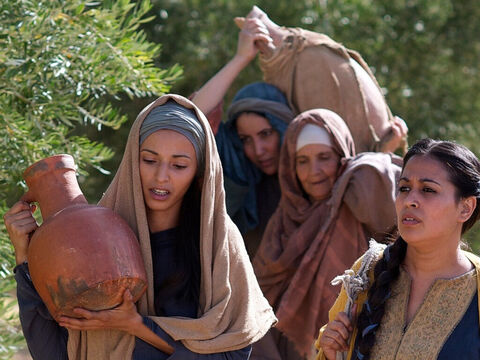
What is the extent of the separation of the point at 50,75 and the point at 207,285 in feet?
4.79

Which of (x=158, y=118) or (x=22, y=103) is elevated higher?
(x=158, y=118)

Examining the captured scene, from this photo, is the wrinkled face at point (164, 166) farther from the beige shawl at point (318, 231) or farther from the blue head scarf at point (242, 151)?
the blue head scarf at point (242, 151)

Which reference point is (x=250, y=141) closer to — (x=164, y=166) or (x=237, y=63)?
(x=237, y=63)

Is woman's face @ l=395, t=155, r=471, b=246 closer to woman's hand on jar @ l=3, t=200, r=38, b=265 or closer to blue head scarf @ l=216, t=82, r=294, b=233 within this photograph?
woman's hand on jar @ l=3, t=200, r=38, b=265

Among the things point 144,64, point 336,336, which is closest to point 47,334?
point 336,336

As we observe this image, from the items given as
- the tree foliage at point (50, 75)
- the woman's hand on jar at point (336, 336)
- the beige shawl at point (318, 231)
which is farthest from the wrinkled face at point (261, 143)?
the woman's hand on jar at point (336, 336)

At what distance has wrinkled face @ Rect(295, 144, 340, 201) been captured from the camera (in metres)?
5.09

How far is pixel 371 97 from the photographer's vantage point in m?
5.65

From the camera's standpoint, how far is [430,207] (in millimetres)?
3486

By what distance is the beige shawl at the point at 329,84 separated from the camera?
18.3ft

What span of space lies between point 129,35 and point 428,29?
6.41 metres

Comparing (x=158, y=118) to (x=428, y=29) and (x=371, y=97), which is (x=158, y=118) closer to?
(x=371, y=97)

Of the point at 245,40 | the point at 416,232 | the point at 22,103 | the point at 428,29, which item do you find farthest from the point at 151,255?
the point at 428,29

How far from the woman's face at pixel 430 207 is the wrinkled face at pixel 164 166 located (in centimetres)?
85
